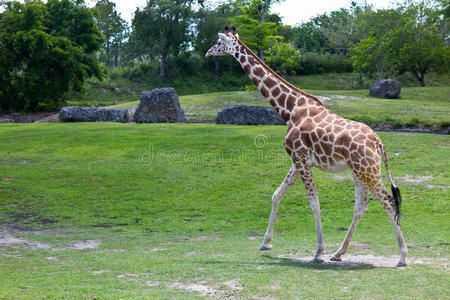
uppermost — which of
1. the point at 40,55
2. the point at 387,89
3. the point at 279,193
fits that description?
the point at 40,55

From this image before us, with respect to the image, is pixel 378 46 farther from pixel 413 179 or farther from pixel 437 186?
pixel 437 186

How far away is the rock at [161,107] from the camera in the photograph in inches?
1093

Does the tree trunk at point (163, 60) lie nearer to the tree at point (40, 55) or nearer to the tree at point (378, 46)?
the tree at point (40, 55)

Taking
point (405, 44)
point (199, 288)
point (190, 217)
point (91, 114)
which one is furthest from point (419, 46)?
point (199, 288)

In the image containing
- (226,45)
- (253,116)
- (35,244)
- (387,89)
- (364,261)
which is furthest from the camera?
(387,89)

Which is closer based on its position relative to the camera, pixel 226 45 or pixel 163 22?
pixel 226 45

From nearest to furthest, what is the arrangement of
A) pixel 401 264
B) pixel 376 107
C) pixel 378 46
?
1. pixel 401 264
2. pixel 376 107
3. pixel 378 46

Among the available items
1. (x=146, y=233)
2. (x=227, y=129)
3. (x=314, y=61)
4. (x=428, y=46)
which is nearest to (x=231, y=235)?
(x=146, y=233)

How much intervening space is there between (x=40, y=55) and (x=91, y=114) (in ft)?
40.1

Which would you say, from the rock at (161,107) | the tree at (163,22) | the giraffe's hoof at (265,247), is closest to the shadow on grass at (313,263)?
the giraffe's hoof at (265,247)

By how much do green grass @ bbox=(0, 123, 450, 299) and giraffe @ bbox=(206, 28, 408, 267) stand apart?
884 millimetres

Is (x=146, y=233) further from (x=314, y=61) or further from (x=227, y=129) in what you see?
(x=314, y=61)

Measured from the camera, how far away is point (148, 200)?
48.3 ft

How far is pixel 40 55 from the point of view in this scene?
38031 mm
